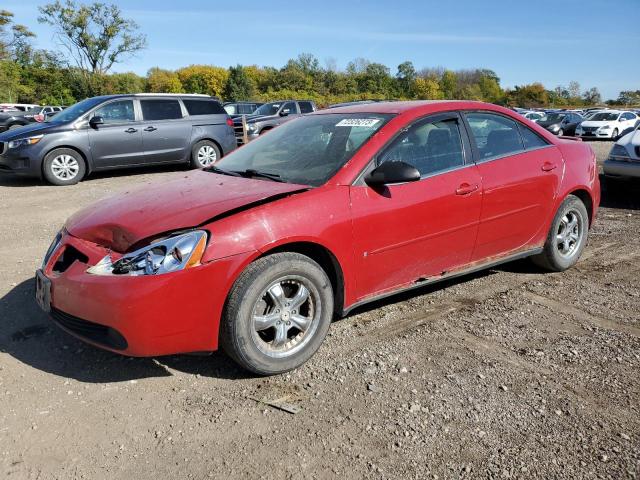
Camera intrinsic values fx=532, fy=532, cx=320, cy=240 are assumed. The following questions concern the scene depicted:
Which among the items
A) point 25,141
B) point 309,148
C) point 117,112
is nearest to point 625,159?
point 309,148

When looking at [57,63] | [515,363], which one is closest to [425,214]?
[515,363]

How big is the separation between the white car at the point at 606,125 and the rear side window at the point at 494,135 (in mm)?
23262

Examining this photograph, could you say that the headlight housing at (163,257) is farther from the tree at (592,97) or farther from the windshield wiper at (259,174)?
the tree at (592,97)

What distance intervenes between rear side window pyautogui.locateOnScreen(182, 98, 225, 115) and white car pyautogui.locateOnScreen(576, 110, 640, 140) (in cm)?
1977

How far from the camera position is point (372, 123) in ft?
12.6

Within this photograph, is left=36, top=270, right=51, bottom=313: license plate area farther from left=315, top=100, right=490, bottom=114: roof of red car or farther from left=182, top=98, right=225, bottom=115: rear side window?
left=182, top=98, right=225, bottom=115: rear side window

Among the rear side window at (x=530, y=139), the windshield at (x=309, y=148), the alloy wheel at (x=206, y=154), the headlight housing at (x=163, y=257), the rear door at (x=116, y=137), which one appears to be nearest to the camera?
the headlight housing at (x=163, y=257)

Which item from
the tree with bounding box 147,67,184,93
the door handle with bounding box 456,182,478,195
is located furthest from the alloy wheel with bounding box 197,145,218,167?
the tree with bounding box 147,67,184,93

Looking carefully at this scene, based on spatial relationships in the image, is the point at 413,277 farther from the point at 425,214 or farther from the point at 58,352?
the point at 58,352

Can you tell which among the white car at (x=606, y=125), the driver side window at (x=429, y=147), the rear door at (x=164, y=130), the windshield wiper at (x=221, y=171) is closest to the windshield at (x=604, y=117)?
the white car at (x=606, y=125)

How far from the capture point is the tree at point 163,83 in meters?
75.4

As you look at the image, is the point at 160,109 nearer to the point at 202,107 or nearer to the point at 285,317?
the point at 202,107

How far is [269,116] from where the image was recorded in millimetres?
17938

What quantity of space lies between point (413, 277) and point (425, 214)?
46 cm
